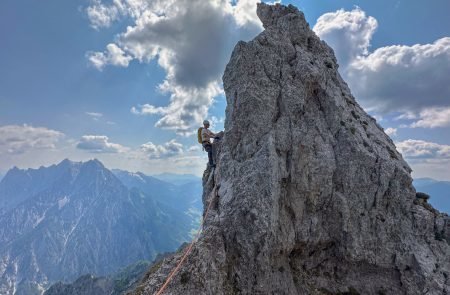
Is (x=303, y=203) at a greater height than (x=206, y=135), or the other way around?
(x=206, y=135)

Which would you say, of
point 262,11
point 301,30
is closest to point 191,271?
point 301,30

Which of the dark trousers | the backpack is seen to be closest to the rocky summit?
the dark trousers

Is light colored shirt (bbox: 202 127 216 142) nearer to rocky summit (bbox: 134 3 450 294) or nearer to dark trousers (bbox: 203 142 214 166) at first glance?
dark trousers (bbox: 203 142 214 166)

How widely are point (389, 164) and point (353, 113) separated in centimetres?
733

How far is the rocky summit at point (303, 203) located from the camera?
23.7 metres

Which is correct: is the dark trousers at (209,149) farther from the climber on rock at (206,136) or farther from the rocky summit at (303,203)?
the rocky summit at (303,203)

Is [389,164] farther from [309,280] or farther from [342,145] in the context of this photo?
[309,280]

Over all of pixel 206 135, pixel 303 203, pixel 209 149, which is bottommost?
pixel 303 203

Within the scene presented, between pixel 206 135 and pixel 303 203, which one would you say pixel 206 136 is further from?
pixel 303 203

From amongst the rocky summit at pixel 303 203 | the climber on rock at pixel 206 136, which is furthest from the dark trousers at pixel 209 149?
the rocky summit at pixel 303 203

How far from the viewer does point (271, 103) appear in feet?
95.5

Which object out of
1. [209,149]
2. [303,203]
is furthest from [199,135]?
[303,203]

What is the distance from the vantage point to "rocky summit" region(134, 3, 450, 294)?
23.7 meters

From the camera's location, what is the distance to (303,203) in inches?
1075
